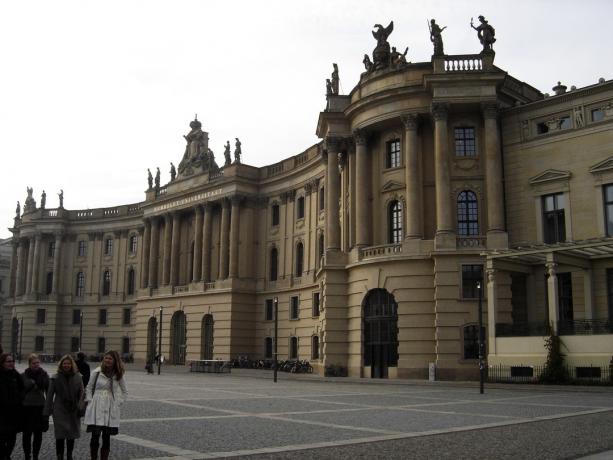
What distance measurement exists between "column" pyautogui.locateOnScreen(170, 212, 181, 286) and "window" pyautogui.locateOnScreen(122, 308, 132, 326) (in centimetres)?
1434

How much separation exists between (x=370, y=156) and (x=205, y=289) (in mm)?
27033

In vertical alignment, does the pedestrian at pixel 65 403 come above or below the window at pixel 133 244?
below

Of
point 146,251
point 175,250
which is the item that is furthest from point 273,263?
point 146,251

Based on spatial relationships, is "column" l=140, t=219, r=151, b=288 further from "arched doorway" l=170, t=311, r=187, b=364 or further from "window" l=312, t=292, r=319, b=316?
A: "window" l=312, t=292, r=319, b=316

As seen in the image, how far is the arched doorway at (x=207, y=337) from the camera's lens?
6538cm

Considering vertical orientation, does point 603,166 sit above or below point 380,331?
above

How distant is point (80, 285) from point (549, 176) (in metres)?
64.6

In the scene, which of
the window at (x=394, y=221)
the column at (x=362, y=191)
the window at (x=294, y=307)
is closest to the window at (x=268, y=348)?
the window at (x=294, y=307)

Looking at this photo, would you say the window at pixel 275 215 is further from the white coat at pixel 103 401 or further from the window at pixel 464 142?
the white coat at pixel 103 401

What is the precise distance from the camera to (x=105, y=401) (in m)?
10.6

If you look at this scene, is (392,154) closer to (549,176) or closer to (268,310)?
(549,176)

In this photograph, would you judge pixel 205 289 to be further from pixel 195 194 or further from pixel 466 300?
pixel 466 300

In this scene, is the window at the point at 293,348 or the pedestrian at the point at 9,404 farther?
the window at the point at 293,348

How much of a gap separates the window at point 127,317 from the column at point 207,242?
1970cm
